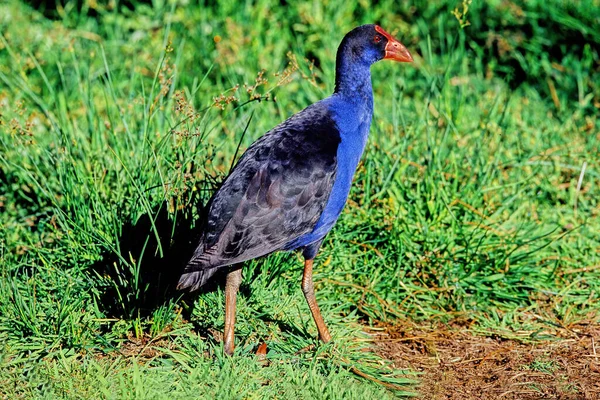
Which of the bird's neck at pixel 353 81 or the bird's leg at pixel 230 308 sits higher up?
the bird's neck at pixel 353 81

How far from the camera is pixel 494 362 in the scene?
3.42 meters

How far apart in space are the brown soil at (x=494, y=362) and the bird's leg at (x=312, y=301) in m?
0.28

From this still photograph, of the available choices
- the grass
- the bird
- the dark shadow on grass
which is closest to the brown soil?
the grass

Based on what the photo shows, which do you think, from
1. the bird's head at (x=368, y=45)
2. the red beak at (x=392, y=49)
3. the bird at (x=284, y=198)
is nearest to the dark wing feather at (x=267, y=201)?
the bird at (x=284, y=198)

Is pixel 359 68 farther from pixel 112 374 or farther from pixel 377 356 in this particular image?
pixel 112 374

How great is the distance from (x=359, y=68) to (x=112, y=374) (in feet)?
5.29

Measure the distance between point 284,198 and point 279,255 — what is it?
540 millimetres

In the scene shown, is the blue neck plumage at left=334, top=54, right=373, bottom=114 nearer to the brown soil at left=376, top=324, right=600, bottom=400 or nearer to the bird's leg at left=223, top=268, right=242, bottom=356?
the bird's leg at left=223, top=268, right=242, bottom=356

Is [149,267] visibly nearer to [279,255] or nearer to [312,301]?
[279,255]

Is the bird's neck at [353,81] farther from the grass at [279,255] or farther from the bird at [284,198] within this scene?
the grass at [279,255]

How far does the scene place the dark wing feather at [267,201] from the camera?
312 centimetres

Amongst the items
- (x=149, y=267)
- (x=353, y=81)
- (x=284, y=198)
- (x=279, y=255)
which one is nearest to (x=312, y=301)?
(x=279, y=255)

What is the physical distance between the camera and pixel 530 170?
179 inches

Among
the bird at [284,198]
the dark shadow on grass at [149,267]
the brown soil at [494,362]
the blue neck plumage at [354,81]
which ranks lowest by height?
the brown soil at [494,362]
